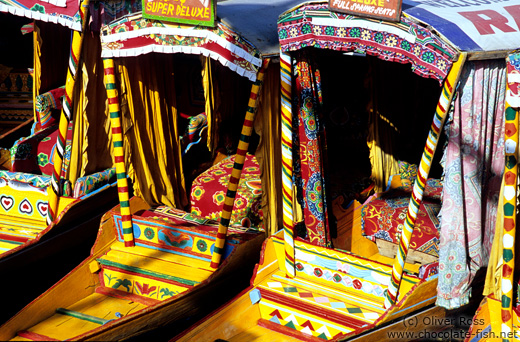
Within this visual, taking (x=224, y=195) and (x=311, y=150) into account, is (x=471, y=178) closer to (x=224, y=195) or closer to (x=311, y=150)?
(x=311, y=150)

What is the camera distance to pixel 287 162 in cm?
507

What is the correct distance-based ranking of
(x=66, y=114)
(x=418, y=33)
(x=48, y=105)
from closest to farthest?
1. (x=418, y=33)
2. (x=66, y=114)
3. (x=48, y=105)

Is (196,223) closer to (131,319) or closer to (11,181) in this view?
(131,319)

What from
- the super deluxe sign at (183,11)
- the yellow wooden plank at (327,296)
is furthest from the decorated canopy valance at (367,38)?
the yellow wooden plank at (327,296)

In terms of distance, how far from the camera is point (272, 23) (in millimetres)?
5320

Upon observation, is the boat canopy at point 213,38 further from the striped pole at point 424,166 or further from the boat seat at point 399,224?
the boat seat at point 399,224

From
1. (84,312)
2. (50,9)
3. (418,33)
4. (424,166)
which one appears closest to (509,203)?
(424,166)

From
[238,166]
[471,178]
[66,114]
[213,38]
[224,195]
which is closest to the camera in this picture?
[471,178]

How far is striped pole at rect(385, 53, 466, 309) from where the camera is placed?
13.5ft

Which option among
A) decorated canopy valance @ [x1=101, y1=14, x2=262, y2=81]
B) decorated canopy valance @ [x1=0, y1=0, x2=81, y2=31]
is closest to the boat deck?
decorated canopy valance @ [x1=101, y1=14, x2=262, y2=81]

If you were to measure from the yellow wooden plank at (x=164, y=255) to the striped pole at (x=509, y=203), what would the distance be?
88.7 inches

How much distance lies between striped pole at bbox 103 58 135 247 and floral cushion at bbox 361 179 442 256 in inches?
76.5

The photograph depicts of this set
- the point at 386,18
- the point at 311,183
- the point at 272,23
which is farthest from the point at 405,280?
the point at 272,23

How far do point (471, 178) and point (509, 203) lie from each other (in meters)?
0.30
